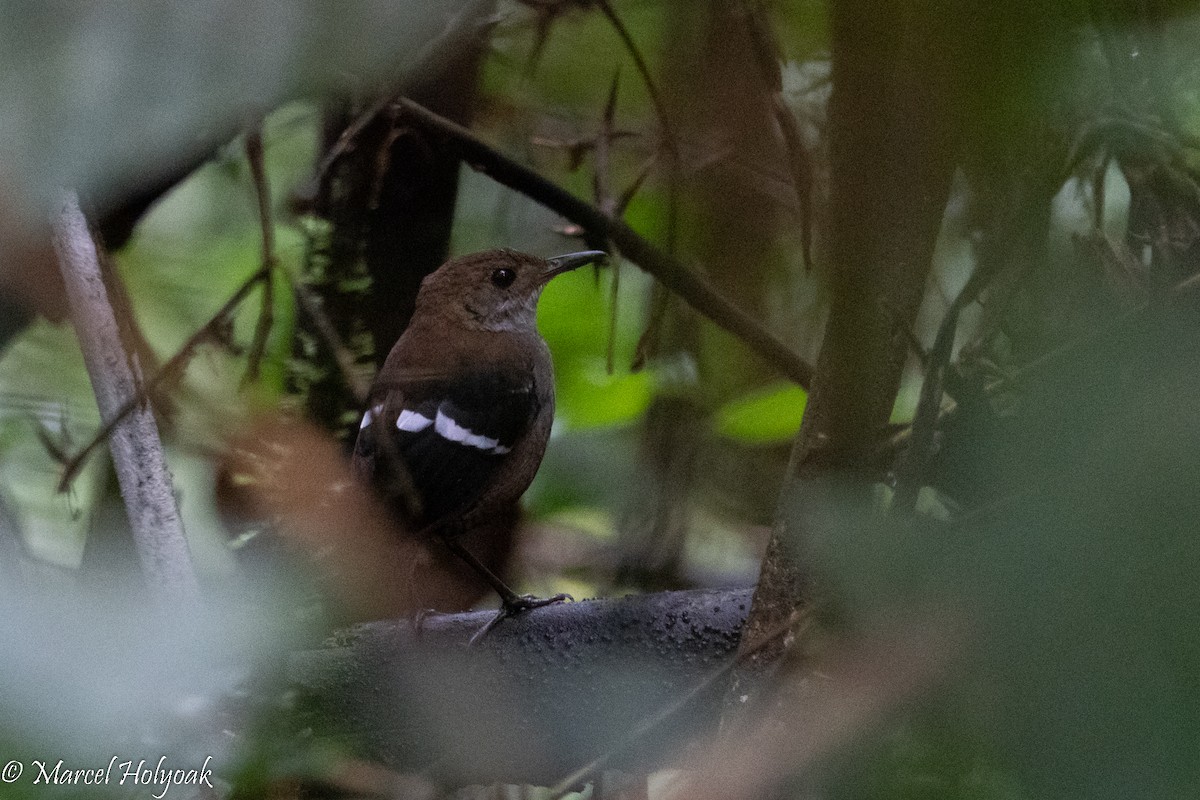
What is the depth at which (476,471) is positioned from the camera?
4.75ft

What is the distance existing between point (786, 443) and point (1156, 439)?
92 cm

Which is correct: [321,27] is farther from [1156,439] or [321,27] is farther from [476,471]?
[476,471]

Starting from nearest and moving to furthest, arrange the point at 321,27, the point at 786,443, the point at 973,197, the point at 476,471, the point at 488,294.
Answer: the point at 321,27
the point at 973,197
the point at 786,443
the point at 476,471
the point at 488,294

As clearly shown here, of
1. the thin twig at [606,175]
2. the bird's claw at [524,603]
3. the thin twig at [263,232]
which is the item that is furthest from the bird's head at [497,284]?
the thin twig at [263,232]

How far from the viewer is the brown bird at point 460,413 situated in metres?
1.26

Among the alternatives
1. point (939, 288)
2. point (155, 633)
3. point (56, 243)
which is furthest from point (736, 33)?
point (155, 633)

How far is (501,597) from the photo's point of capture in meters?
1.40

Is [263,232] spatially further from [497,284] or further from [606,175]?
[497,284]

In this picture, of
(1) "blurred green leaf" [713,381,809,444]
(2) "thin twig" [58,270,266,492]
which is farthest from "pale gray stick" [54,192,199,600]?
(1) "blurred green leaf" [713,381,809,444]

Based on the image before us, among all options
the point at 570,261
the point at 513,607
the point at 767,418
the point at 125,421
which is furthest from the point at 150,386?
the point at 570,261

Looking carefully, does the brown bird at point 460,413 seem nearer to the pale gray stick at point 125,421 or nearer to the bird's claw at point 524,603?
the bird's claw at point 524,603

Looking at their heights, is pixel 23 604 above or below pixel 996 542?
below

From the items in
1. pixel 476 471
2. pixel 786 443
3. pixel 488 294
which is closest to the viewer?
pixel 786 443

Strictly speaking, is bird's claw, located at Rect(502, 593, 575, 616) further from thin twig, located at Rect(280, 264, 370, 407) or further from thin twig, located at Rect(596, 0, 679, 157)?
thin twig, located at Rect(596, 0, 679, 157)
